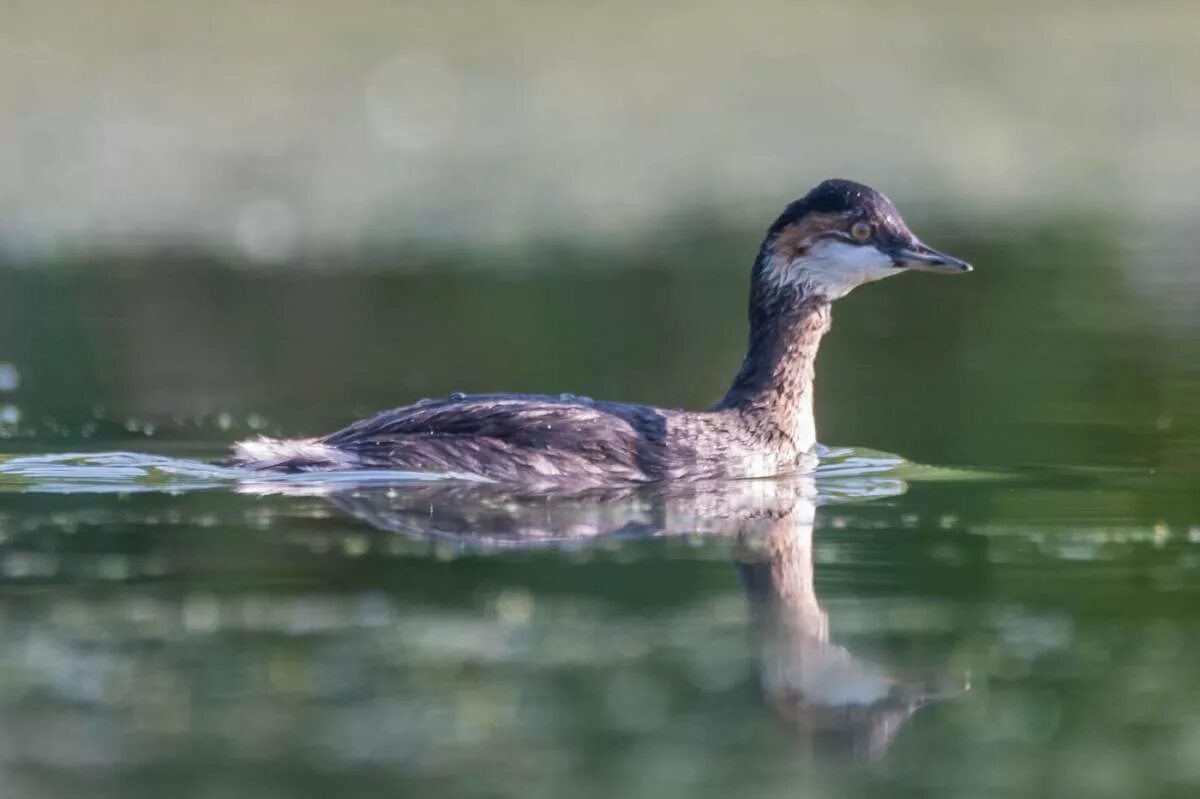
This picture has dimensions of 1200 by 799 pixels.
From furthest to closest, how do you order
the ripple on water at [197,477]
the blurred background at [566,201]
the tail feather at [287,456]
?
the blurred background at [566,201], the tail feather at [287,456], the ripple on water at [197,477]

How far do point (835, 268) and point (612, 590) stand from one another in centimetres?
440

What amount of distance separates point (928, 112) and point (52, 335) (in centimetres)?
1559

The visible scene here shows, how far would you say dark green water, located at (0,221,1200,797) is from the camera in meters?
6.68

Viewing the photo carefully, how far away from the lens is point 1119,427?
12820mm

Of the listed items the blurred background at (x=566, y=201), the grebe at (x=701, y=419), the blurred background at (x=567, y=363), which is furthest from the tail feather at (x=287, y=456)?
the blurred background at (x=566, y=201)

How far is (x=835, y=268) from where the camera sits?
12.6 metres

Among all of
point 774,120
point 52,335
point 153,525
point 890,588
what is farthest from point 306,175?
point 890,588

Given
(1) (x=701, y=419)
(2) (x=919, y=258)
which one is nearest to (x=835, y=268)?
(2) (x=919, y=258)

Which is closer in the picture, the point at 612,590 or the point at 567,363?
the point at 612,590

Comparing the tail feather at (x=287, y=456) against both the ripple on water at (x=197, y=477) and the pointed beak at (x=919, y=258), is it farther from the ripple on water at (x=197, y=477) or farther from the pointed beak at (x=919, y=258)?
the pointed beak at (x=919, y=258)

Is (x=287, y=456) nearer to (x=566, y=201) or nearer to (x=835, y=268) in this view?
(x=835, y=268)

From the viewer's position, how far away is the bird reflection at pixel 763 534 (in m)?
7.25

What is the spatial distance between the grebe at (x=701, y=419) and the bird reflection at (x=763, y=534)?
0.29 meters

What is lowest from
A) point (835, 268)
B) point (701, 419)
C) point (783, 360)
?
point (701, 419)
